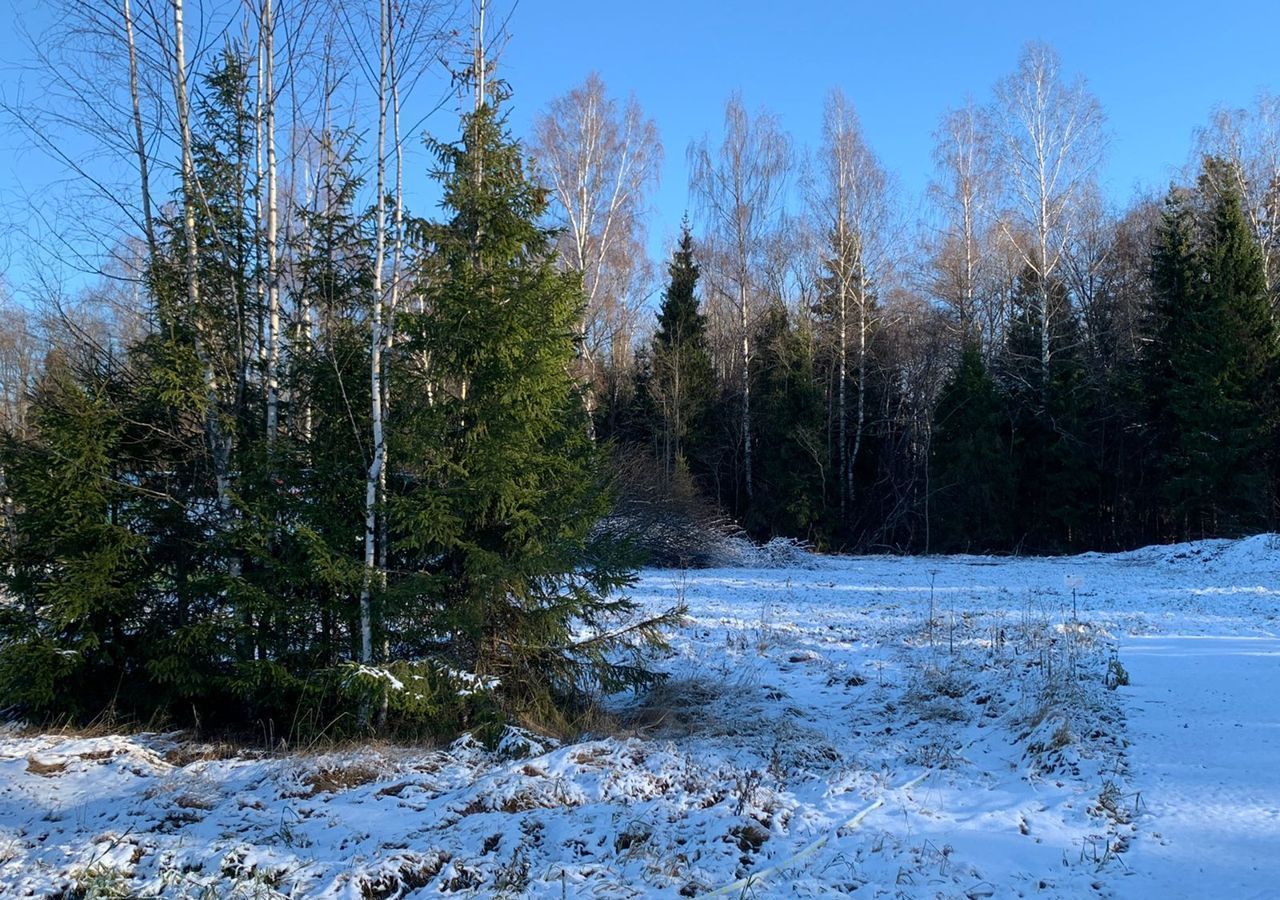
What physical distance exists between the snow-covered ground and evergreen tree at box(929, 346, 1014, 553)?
19353mm

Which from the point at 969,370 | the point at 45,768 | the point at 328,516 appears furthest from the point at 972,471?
the point at 45,768

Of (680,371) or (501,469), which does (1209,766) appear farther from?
(680,371)

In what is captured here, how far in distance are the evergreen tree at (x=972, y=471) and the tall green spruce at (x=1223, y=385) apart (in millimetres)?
4941

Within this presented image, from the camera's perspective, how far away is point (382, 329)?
22.5 ft

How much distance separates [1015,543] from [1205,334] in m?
8.87

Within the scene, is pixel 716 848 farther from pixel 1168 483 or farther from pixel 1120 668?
pixel 1168 483

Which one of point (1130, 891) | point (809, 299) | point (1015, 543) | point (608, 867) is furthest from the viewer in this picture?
point (809, 299)

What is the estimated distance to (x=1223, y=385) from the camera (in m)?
23.6

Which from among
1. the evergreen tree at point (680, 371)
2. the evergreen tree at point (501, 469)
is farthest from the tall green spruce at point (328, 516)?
the evergreen tree at point (680, 371)

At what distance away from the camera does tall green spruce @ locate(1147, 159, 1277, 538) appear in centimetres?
2348

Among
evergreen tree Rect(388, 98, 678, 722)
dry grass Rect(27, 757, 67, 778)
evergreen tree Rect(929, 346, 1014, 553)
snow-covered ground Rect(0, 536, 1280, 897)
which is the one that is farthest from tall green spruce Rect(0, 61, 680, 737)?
evergreen tree Rect(929, 346, 1014, 553)

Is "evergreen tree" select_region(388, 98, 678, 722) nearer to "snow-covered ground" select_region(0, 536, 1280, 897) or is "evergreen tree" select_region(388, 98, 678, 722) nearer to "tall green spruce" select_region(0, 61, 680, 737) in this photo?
"tall green spruce" select_region(0, 61, 680, 737)

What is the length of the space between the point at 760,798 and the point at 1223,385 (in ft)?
83.9

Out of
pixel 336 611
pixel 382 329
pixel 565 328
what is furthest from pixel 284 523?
pixel 565 328
